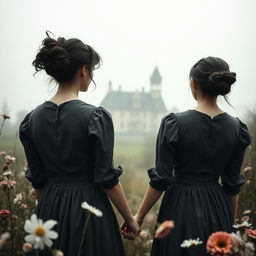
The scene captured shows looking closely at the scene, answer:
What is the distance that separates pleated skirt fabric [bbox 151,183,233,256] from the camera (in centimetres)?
205

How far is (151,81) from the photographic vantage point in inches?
1863

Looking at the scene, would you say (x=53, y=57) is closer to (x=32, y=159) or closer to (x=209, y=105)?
(x=32, y=159)

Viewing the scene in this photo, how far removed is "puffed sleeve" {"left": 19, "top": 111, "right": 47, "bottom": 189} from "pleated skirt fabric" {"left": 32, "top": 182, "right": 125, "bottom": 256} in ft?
0.50

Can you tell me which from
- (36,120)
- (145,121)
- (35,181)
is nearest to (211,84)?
(36,120)

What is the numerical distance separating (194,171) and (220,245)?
Answer: 0.77m

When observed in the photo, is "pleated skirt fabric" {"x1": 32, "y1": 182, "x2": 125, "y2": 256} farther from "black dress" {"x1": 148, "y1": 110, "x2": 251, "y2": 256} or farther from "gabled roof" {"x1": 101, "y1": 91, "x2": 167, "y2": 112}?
"gabled roof" {"x1": 101, "y1": 91, "x2": 167, "y2": 112}

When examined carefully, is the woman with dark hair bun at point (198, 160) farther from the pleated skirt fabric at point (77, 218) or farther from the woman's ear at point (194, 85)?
the pleated skirt fabric at point (77, 218)

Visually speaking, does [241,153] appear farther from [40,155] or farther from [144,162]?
[144,162]

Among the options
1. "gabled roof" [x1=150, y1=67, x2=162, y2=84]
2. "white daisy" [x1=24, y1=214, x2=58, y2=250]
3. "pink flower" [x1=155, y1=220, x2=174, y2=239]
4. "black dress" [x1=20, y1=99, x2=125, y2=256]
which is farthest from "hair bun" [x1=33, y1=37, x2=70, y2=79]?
"gabled roof" [x1=150, y1=67, x2=162, y2=84]

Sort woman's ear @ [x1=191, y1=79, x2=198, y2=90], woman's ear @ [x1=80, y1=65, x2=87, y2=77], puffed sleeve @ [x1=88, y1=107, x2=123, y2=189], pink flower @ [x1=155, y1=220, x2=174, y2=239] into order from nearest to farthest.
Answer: pink flower @ [x1=155, y1=220, x2=174, y2=239], puffed sleeve @ [x1=88, y1=107, x2=123, y2=189], woman's ear @ [x1=80, y1=65, x2=87, y2=77], woman's ear @ [x1=191, y1=79, x2=198, y2=90]

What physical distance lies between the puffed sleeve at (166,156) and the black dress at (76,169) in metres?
0.26

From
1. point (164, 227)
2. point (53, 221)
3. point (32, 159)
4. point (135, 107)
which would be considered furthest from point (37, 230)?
point (135, 107)

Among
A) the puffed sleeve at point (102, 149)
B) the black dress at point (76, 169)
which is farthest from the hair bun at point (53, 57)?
the puffed sleeve at point (102, 149)

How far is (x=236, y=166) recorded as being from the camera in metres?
2.24
